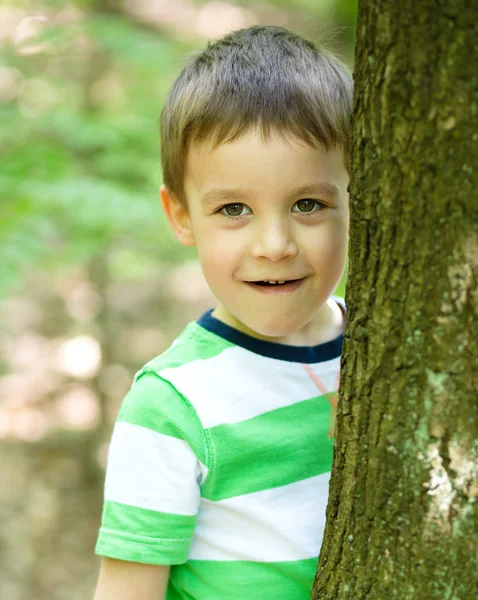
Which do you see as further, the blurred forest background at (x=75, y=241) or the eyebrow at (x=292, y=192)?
the blurred forest background at (x=75, y=241)

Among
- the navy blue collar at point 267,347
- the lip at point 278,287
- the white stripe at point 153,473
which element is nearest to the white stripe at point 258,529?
the white stripe at point 153,473

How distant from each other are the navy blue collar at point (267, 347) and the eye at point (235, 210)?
313 mm

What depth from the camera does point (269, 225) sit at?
5.20 feet

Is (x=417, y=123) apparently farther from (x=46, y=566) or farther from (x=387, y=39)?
(x=46, y=566)

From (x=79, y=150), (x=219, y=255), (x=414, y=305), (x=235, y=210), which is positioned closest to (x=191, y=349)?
(x=219, y=255)

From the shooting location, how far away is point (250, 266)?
1.65 m

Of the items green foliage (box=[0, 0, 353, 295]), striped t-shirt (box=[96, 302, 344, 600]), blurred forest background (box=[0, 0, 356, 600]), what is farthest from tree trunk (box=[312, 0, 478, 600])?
green foliage (box=[0, 0, 353, 295])

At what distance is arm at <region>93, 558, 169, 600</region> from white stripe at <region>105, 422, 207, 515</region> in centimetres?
14

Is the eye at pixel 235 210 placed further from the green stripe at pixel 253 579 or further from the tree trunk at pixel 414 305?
the green stripe at pixel 253 579

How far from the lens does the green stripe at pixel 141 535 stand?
61.8 inches

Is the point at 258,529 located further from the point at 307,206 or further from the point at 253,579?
the point at 307,206

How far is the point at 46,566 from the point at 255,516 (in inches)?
173

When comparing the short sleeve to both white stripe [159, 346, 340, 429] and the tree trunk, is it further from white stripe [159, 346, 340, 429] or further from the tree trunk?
the tree trunk

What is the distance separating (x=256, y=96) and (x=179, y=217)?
0.43m
